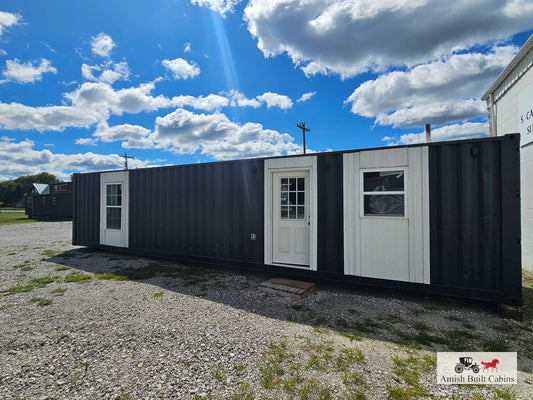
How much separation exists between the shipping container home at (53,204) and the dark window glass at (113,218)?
61.6ft

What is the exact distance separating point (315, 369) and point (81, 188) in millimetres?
9196

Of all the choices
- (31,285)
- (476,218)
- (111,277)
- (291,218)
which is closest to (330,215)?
(291,218)

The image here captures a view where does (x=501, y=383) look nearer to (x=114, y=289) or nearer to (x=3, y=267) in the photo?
(x=114, y=289)

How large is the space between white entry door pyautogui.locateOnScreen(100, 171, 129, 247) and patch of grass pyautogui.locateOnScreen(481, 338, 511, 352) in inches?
314

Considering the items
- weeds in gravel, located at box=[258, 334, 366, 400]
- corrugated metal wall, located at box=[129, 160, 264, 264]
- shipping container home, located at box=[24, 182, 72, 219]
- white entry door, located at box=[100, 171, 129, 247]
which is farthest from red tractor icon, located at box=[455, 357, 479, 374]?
shipping container home, located at box=[24, 182, 72, 219]

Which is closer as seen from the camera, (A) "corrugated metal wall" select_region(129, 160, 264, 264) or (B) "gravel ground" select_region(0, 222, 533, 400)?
(B) "gravel ground" select_region(0, 222, 533, 400)

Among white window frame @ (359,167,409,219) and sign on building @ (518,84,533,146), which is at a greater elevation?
sign on building @ (518,84,533,146)

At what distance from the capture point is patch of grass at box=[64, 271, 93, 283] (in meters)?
5.22

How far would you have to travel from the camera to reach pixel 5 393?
212 centimetres

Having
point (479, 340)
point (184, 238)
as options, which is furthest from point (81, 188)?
point (479, 340)

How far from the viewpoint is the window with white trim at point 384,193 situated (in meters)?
4.38

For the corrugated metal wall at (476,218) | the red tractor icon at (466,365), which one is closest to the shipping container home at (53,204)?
the corrugated metal wall at (476,218)

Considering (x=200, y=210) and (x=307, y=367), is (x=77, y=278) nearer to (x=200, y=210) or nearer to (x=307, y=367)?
(x=200, y=210)

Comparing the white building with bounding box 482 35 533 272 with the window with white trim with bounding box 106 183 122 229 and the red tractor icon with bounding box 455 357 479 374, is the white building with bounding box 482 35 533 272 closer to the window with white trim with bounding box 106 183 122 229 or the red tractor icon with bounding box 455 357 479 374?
the red tractor icon with bounding box 455 357 479 374
